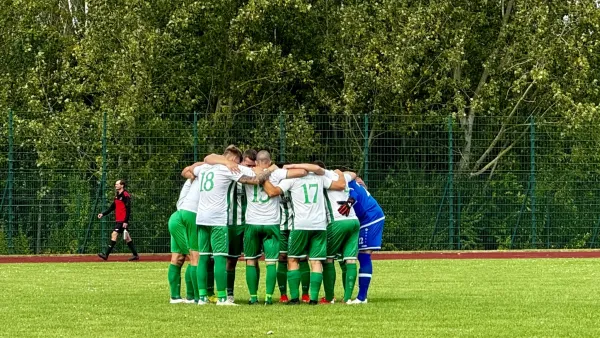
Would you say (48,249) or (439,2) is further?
(439,2)

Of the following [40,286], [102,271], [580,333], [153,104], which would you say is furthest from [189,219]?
[153,104]

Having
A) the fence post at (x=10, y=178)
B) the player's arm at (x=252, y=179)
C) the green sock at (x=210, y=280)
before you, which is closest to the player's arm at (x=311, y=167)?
the player's arm at (x=252, y=179)

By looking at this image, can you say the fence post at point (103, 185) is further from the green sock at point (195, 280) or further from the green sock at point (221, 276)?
the green sock at point (221, 276)

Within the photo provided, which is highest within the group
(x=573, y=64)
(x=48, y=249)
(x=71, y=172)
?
(x=573, y=64)

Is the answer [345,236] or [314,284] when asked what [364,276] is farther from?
[314,284]

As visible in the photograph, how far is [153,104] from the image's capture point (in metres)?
33.5

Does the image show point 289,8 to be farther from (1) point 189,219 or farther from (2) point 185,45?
(1) point 189,219

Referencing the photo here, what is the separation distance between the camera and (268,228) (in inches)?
656

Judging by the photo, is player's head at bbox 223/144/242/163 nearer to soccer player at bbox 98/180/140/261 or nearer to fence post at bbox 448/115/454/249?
soccer player at bbox 98/180/140/261

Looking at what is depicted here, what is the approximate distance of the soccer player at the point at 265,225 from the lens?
54.7 feet

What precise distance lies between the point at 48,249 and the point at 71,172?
2.01 meters

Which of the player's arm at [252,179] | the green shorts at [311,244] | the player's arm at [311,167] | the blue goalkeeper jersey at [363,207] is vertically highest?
the player's arm at [311,167]

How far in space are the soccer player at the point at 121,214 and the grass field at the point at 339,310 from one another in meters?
5.95

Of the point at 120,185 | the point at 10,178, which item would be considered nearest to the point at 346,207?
the point at 120,185
